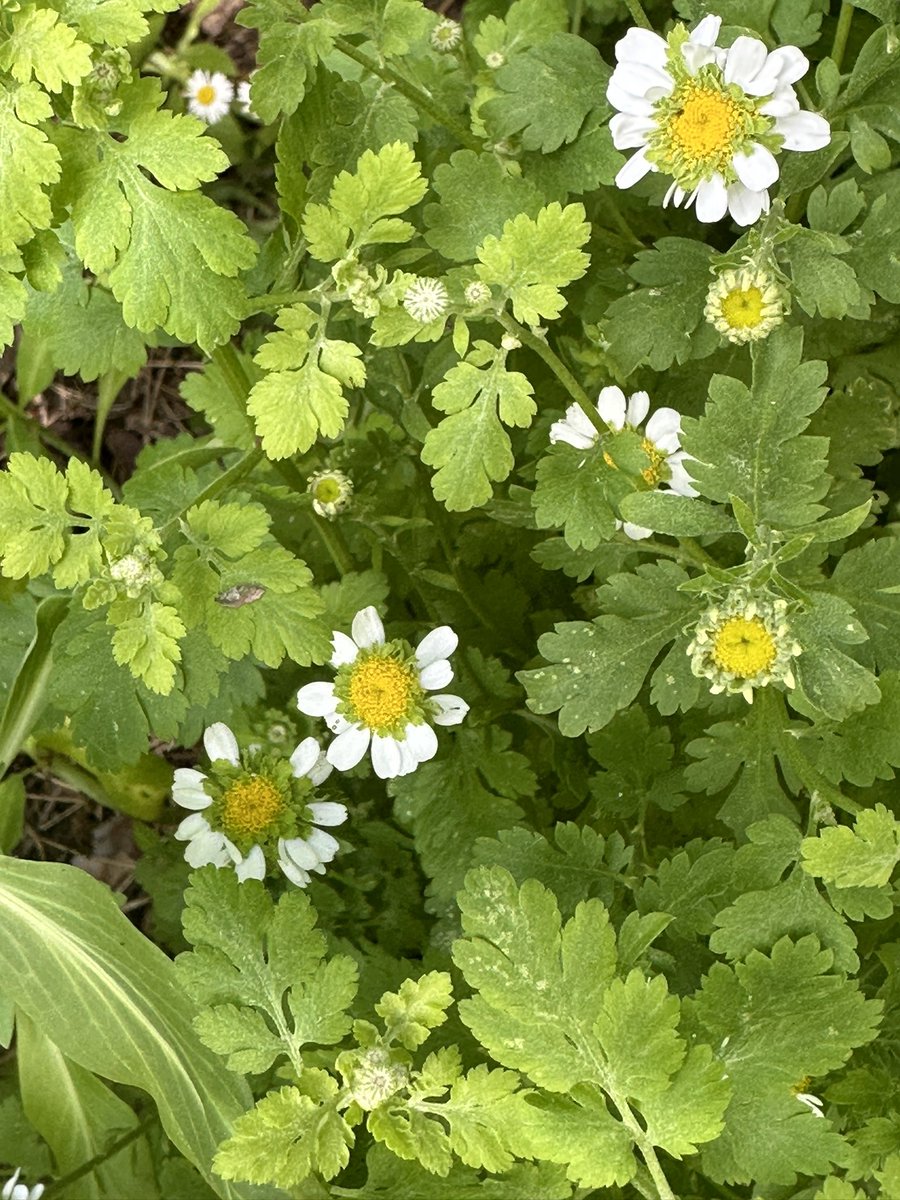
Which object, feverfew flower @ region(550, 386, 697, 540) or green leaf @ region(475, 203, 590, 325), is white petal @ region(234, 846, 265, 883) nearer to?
feverfew flower @ region(550, 386, 697, 540)

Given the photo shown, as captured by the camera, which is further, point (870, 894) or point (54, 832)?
point (54, 832)

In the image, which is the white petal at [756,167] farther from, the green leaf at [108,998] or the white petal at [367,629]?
the green leaf at [108,998]

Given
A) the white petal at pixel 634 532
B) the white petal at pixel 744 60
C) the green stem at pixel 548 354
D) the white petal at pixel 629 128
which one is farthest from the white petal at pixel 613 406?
the white petal at pixel 744 60

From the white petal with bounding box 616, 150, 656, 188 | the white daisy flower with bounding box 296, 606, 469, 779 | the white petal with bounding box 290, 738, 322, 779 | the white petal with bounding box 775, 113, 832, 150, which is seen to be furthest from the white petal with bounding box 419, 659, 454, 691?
the white petal with bounding box 775, 113, 832, 150

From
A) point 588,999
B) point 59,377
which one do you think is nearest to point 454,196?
point 588,999

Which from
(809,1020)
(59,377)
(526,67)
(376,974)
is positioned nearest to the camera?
(809,1020)

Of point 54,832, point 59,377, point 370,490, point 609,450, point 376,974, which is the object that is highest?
point 609,450

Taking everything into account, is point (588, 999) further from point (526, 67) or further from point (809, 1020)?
point (526, 67)
